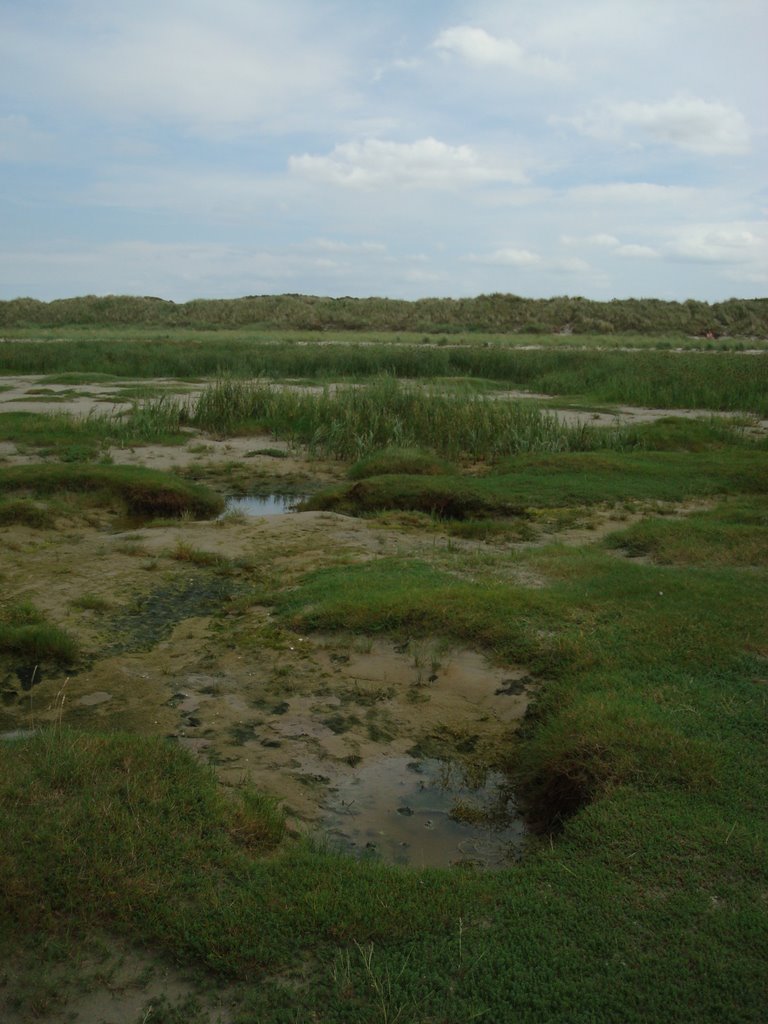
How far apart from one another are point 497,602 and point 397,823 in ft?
7.69

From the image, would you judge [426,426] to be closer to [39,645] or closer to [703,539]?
[703,539]

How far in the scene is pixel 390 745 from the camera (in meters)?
4.57

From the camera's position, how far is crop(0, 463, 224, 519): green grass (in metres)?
9.97

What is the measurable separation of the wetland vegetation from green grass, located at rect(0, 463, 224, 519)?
44 millimetres

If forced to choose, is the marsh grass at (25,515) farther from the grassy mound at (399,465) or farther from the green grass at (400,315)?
the green grass at (400,315)

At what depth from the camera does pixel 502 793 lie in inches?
166

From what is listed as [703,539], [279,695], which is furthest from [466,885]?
[703,539]

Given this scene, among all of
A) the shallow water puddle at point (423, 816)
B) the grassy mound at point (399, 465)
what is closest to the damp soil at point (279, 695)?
the shallow water puddle at point (423, 816)

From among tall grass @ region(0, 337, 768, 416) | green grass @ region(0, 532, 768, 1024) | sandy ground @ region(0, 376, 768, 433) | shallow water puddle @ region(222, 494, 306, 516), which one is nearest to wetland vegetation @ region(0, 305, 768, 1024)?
green grass @ region(0, 532, 768, 1024)

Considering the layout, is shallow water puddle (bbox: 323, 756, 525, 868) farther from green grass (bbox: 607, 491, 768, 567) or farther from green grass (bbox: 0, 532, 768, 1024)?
green grass (bbox: 607, 491, 768, 567)

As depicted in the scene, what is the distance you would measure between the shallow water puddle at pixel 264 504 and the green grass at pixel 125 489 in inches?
14.8

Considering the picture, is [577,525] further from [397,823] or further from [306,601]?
[397,823]

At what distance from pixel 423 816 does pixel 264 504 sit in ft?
24.5

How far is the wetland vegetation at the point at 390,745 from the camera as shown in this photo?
2.77 metres
